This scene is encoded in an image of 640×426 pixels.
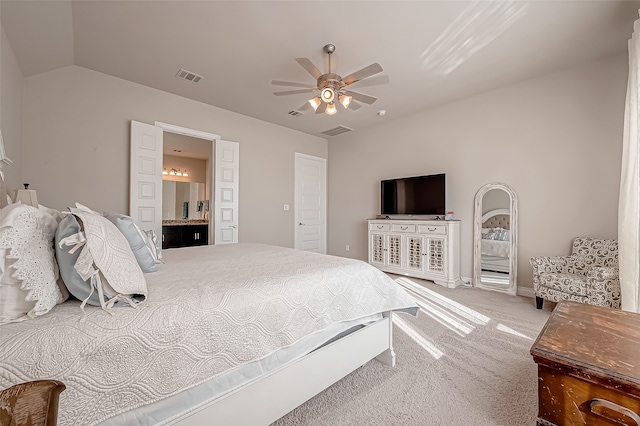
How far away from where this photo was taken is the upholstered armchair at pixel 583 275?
2.50 meters

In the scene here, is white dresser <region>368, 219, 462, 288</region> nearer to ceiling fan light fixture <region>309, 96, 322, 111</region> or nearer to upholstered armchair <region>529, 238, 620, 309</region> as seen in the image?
upholstered armchair <region>529, 238, 620, 309</region>

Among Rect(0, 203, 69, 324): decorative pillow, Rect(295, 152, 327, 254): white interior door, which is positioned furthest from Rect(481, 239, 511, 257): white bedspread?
Rect(0, 203, 69, 324): decorative pillow

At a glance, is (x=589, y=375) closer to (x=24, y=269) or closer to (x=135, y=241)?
(x=24, y=269)

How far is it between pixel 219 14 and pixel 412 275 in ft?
13.7

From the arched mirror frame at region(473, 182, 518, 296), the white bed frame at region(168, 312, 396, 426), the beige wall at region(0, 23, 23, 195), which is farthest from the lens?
the arched mirror frame at region(473, 182, 518, 296)

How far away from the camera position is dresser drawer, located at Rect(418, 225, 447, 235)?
3951 millimetres

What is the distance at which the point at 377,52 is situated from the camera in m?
2.86

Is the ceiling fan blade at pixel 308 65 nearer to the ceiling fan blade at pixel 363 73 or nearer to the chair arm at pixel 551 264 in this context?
the ceiling fan blade at pixel 363 73

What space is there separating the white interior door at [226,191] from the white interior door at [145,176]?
0.81m

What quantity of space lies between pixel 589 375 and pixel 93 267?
1815mm

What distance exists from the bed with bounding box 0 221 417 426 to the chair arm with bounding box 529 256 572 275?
91.1 inches

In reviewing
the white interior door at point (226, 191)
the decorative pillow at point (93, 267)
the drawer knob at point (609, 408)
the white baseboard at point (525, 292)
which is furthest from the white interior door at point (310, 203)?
the drawer knob at point (609, 408)

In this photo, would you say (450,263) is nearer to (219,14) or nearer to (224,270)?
(224,270)

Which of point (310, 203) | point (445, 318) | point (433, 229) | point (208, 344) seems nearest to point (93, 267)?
point (208, 344)
